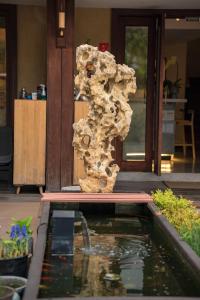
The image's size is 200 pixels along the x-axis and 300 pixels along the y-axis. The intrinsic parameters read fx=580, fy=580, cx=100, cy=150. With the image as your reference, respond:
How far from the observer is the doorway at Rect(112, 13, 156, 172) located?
8117 mm

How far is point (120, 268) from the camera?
133 inches

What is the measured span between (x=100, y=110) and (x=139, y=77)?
3.61 m

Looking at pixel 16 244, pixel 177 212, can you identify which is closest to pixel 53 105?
pixel 177 212

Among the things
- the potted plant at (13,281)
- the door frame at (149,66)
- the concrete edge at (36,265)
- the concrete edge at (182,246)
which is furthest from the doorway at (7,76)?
the potted plant at (13,281)

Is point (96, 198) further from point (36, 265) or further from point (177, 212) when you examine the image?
point (36, 265)

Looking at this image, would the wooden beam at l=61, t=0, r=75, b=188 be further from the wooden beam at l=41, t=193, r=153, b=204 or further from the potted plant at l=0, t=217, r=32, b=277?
the potted plant at l=0, t=217, r=32, b=277

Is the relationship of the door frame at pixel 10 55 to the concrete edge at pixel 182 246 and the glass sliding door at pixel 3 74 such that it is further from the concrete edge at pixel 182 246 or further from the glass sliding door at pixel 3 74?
the concrete edge at pixel 182 246

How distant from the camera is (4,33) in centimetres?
800

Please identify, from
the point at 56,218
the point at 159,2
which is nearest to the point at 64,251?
the point at 56,218

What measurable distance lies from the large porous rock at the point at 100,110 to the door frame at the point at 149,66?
3.16 meters

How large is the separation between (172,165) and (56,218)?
19.9 feet

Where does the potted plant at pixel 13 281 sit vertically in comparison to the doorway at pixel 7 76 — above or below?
below

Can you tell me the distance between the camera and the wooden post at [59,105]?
23.3 feet

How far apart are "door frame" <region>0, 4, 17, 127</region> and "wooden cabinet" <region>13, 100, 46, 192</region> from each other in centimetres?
86
